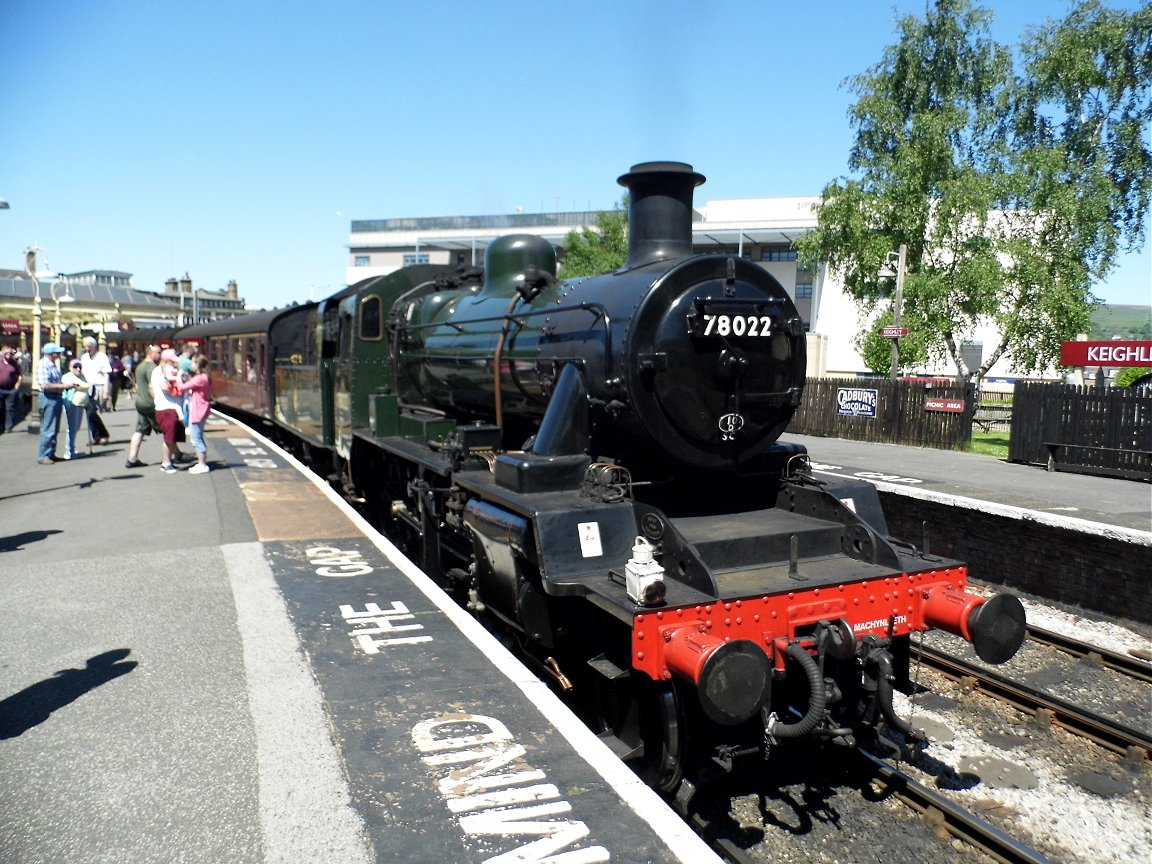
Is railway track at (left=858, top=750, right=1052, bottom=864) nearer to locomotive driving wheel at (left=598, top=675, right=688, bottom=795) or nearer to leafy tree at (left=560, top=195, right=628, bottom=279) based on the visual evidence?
locomotive driving wheel at (left=598, top=675, right=688, bottom=795)

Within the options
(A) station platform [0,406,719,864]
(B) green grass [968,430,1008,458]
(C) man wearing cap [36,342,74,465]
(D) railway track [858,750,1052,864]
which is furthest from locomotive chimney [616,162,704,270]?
(B) green grass [968,430,1008,458]

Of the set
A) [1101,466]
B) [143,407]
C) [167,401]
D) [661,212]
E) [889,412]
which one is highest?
[661,212]

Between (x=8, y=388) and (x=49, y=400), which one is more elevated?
(x=8, y=388)

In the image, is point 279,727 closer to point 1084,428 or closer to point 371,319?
point 371,319

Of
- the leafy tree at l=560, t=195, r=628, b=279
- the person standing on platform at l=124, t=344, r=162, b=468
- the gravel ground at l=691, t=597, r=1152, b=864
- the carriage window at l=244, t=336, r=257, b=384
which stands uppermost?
the leafy tree at l=560, t=195, r=628, b=279

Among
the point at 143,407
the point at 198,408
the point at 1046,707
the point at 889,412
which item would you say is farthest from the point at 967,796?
the point at 889,412

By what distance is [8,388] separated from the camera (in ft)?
46.1

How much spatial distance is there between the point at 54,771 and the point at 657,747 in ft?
9.13

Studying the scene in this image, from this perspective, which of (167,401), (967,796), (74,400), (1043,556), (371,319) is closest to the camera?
(967,796)

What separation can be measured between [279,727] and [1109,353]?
16627 mm

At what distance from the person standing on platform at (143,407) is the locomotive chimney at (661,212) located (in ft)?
28.0

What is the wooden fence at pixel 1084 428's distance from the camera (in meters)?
13.7

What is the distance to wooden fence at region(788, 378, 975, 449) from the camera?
61.2 feet

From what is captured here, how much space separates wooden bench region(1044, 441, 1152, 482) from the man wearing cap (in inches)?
615
